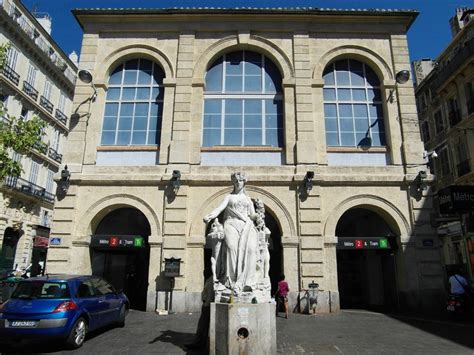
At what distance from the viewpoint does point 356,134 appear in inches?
560

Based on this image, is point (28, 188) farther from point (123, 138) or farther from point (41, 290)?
point (41, 290)

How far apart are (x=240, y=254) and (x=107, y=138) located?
9867 mm

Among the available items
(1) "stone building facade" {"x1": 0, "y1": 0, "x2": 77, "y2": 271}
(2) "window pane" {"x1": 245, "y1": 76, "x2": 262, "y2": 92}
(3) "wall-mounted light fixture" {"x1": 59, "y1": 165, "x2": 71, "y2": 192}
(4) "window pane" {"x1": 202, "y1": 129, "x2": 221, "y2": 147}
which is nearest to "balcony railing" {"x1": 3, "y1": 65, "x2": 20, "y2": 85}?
(1) "stone building facade" {"x1": 0, "y1": 0, "x2": 77, "y2": 271}

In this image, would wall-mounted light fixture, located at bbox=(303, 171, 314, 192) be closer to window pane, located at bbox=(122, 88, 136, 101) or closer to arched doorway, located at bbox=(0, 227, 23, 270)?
window pane, located at bbox=(122, 88, 136, 101)

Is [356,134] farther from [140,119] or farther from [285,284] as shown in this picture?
[140,119]

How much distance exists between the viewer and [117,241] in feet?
42.3

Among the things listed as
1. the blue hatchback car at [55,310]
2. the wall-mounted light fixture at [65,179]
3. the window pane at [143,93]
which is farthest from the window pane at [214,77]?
the blue hatchback car at [55,310]

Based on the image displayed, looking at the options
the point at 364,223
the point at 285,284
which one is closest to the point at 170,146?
the point at 285,284

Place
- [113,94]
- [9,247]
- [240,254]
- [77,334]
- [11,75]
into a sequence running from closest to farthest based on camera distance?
[240,254]
[77,334]
[113,94]
[11,75]
[9,247]

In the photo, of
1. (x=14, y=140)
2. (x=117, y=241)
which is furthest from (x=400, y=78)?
(x=14, y=140)

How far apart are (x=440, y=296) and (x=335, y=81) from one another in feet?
29.5

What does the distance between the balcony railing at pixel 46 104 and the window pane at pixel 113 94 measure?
14.0 metres

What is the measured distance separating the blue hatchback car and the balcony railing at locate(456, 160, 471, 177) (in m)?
22.7

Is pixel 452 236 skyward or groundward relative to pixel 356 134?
groundward
